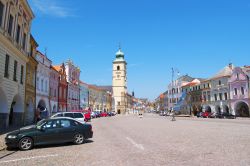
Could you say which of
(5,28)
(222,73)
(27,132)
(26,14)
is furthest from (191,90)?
(27,132)

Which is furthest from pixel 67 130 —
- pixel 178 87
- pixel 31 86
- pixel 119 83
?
pixel 119 83

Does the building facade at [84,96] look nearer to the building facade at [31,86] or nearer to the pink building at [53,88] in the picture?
the pink building at [53,88]

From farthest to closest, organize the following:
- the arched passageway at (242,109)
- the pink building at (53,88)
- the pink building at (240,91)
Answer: the arched passageway at (242,109), the pink building at (240,91), the pink building at (53,88)

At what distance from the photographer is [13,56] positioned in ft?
81.5

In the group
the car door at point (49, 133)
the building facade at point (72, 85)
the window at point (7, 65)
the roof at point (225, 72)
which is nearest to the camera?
the car door at point (49, 133)

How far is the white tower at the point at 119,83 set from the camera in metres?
143

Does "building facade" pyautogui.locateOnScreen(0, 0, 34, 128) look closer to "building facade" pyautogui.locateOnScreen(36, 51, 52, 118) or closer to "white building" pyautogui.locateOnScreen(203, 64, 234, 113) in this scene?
"building facade" pyautogui.locateOnScreen(36, 51, 52, 118)

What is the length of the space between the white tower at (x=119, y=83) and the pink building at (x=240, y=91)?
271 ft

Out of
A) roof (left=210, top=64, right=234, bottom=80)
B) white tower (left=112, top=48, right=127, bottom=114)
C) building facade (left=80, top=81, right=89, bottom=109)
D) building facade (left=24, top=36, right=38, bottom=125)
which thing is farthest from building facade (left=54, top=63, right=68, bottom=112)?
white tower (left=112, top=48, right=127, bottom=114)

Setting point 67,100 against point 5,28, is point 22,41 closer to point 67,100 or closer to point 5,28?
point 5,28

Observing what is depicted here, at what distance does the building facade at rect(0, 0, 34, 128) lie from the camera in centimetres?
2191

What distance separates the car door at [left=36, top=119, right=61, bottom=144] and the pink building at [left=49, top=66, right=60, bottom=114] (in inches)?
1235

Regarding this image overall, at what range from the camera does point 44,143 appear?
46.3 ft

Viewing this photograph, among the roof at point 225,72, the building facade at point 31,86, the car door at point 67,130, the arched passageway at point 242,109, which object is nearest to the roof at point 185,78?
the roof at point 225,72
